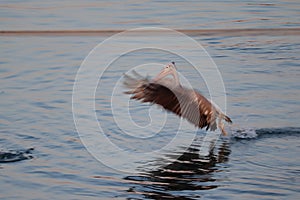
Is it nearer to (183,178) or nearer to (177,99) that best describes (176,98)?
(177,99)

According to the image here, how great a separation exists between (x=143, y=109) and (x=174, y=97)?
1703mm

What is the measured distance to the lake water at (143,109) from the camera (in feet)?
20.9

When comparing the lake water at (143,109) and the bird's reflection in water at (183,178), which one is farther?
the lake water at (143,109)

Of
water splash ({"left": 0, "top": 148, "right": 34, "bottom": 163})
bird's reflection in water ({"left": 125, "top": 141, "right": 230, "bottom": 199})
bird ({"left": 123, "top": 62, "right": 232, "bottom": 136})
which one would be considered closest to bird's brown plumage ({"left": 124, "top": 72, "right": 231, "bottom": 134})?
bird ({"left": 123, "top": 62, "right": 232, "bottom": 136})

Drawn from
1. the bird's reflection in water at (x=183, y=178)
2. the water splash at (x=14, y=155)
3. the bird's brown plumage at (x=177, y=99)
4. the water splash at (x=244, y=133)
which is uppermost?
the bird's brown plumage at (x=177, y=99)

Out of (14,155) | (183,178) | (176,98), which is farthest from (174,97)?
(14,155)

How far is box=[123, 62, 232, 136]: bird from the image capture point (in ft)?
22.7

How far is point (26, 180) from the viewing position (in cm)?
639

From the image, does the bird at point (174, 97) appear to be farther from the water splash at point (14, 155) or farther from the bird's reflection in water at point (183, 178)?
the water splash at point (14, 155)

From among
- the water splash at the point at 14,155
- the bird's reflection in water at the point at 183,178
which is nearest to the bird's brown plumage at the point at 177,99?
the bird's reflection in water at the point at 183,178

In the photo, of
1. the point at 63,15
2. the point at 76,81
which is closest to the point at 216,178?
the point at 76,81

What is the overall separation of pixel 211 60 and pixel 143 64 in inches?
42.4

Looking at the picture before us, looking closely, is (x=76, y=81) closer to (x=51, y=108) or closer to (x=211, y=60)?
(x=51, y=108)

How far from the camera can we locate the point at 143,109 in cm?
879
